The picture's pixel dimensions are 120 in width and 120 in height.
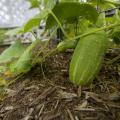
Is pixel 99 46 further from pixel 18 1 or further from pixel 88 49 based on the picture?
pixel 18 1

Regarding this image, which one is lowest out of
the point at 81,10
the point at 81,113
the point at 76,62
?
the point at 81,113

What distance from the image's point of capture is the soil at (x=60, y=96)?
0.83m

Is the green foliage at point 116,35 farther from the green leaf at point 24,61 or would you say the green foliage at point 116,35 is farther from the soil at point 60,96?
the green leaf at point 24,61

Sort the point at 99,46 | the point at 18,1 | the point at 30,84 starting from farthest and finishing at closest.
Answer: the point at 18,1, the point at 30,84, the point at 99,46

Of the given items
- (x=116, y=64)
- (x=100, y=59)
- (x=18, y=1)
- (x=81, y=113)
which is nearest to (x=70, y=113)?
(x=81, y=113)

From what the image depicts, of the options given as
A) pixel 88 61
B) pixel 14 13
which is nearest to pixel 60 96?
pixel 88 61

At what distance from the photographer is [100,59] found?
82cm

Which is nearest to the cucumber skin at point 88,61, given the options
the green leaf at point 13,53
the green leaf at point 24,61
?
the green leaf at point 24,61

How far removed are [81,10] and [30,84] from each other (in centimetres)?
26

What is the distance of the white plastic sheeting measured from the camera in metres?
2.54

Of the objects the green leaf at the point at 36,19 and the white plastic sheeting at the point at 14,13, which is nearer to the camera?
the green leaf at the point at 36,19

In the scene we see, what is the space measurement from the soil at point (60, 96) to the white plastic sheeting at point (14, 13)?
1.55 metres

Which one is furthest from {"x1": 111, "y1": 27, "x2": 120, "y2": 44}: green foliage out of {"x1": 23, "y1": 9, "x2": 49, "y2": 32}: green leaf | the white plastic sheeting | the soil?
the white plastic sheeting

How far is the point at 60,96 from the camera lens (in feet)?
2.91
